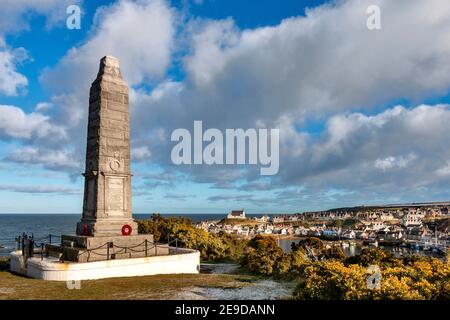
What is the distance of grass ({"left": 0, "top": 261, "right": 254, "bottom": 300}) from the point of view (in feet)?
42.0

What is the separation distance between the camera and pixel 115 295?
12.9 metres

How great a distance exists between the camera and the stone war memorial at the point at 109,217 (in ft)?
57.1

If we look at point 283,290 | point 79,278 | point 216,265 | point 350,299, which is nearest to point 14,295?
point 79,278

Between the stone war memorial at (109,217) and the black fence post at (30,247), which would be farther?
the black fence post at (30,247)

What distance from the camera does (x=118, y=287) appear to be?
14.3 metres

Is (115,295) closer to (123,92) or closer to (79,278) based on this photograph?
(79,278)

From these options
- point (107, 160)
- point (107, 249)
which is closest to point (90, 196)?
point (107, 160)

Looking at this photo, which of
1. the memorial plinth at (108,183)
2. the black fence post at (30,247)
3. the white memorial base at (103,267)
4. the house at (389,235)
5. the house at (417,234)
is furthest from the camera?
the house at (389,235)

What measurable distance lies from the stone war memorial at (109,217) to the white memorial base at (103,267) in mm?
40

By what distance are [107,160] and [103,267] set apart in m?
5.63

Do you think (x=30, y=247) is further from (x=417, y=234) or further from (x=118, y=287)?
(x=417, y=234)

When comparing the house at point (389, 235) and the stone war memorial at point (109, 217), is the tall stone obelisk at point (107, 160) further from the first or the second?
the house at point (389, 235)

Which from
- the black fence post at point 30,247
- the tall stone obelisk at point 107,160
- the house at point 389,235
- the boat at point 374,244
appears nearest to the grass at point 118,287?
the black fence post at point 30,247

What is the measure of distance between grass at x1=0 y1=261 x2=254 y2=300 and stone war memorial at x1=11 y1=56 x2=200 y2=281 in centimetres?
94
